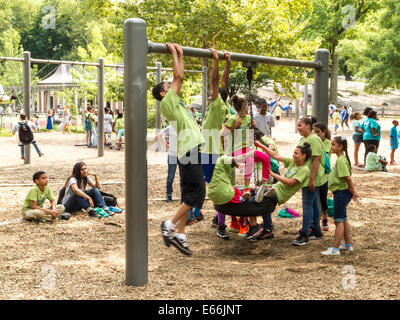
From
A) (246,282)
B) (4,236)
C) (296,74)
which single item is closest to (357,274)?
(246,282)

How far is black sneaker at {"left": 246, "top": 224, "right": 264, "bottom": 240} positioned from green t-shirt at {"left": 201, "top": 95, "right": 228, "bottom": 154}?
5.02 ft

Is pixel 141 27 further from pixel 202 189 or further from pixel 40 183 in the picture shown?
pixel 40 183

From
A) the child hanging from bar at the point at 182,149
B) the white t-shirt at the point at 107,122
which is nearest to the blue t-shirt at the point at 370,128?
the child hanging from bar at the point at 182,149

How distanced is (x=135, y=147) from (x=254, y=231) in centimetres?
270

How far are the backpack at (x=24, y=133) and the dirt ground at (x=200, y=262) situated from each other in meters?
5.32

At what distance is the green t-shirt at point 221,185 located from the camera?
5.57m

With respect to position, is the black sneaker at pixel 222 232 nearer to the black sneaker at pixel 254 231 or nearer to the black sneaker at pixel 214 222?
the black sneaker at pixel 254 231

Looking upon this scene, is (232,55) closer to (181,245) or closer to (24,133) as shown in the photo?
(181,245)

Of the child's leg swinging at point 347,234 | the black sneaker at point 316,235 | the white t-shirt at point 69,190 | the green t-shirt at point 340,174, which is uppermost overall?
the green t-shirt at point 340,174

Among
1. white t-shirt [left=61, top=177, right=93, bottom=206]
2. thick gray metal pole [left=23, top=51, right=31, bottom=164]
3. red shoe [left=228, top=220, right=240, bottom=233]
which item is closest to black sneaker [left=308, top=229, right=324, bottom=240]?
red shoe [left=228, top=220, right=240, bottom=233]

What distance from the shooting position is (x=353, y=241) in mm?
6590

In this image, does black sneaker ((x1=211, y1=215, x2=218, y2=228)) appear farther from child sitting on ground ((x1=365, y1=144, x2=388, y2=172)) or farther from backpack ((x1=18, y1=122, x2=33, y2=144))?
backpack ((x1=18, y1=122, x2=33, y2=144))

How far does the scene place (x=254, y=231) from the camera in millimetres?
6777

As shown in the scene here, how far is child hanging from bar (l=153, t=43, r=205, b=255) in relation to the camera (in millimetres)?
4551
